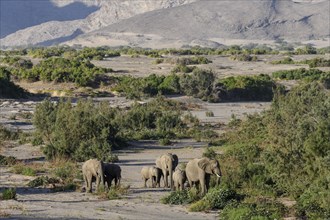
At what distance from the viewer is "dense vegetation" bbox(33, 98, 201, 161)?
82.4ft

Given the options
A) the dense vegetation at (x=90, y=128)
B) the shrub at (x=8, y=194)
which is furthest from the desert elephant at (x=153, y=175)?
the shrub at (x=8, y=194)

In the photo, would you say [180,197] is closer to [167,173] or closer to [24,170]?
[167,173]

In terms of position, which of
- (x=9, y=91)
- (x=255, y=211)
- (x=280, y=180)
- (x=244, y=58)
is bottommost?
(x=255, y=211)

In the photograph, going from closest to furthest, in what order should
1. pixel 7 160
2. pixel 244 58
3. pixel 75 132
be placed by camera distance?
pixel 7 160 < pixel 75 132 < pixel 244 58

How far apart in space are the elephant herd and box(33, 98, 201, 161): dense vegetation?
13.1ft

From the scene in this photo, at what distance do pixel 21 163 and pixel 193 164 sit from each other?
24.5 ft

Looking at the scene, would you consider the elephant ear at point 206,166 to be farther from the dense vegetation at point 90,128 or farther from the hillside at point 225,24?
the hillside at point 225,24

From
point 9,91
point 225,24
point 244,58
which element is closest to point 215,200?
point 9,91

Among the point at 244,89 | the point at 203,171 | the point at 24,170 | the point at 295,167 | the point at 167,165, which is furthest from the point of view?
the point at 244,89

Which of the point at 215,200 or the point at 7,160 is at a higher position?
the point at 7,160

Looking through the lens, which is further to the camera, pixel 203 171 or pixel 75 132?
pixel 75 132

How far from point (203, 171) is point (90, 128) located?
937 cm

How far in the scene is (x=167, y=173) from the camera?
20.3 meters

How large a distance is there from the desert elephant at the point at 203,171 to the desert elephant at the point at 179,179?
0.46 metres
